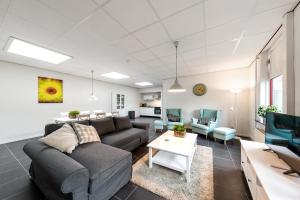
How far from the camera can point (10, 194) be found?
1.53 meters

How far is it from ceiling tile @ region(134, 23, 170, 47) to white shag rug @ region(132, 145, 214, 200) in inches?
98.8

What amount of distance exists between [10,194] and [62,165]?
3.85 feet

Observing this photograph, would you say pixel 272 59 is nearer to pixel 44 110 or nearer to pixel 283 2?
pixel 283 2

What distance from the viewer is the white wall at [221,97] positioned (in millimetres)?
4113

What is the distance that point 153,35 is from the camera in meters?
2.12

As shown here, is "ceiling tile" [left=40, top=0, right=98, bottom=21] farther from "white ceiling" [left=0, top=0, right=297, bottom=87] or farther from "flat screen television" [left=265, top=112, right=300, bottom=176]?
"flat screen television" [left=265, top=112, right=300, bottom=176]

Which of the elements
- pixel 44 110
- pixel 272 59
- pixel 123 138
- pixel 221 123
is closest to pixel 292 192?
pixel 123 138

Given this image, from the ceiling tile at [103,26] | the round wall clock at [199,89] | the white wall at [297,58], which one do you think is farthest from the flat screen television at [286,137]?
the round wall clock at [199,89]

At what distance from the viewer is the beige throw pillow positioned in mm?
1681

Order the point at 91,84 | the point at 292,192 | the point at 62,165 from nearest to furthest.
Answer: the point at 292,192, the point at 62,165, the point at 91,84

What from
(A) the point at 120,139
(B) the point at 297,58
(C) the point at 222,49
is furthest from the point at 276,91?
(A) the point at 120,139

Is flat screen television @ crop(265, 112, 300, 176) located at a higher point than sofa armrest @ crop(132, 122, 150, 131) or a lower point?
higher

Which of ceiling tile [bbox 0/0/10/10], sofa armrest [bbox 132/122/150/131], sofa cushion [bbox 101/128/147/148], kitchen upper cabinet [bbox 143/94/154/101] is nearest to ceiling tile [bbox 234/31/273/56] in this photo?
sofa armrest [bbox 132/122/150/131]

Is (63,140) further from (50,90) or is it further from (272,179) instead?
(50,90)
